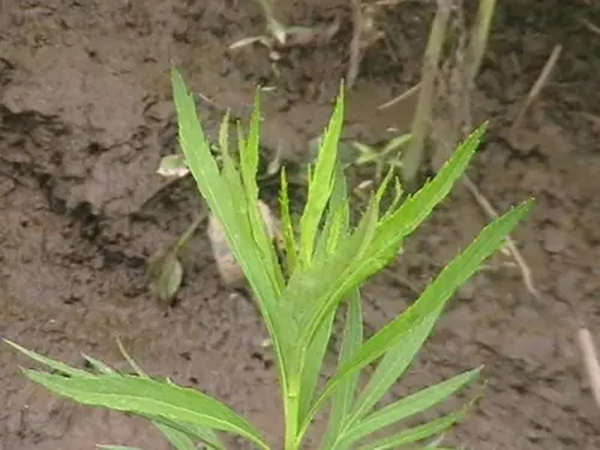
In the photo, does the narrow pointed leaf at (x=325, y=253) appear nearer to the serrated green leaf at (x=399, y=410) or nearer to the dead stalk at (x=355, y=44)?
the serrated green leaf at (x=399, y=410)

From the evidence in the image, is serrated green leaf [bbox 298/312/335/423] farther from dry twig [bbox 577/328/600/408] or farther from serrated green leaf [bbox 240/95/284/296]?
dry twig [bbox 577/328/600/408]

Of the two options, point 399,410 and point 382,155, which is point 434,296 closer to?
point 399,410

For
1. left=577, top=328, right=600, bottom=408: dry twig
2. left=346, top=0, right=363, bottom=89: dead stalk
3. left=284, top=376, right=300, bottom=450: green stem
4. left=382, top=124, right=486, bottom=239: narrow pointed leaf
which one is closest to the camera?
left=382, top=124, right=486, bottom=239: narrow pointed leaf

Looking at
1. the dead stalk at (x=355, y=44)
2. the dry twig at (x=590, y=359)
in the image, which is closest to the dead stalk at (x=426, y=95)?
the dead stalk at (x=355, y=44)

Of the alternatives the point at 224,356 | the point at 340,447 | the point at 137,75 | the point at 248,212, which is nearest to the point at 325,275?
the point at 248,212

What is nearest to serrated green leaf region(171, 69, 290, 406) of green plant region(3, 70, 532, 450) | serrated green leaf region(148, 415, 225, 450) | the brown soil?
green plant region(3, 70, 532, 450)

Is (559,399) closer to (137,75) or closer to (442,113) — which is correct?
(442,113)

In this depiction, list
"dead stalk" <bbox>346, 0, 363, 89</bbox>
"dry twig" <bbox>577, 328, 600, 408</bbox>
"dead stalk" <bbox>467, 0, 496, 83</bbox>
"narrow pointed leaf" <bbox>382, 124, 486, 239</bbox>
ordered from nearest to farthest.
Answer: "narrow pointed leaf" <bbox>382, 124, 486, 239</bbox>, "dry twig" <bbox>577, 328, 600, 408</bbox>, "dead stalk" <bbox>467, 0, 496, 83</bbox>, "dead stalk" <bbox>346, 0, 363, 89</bbox>
